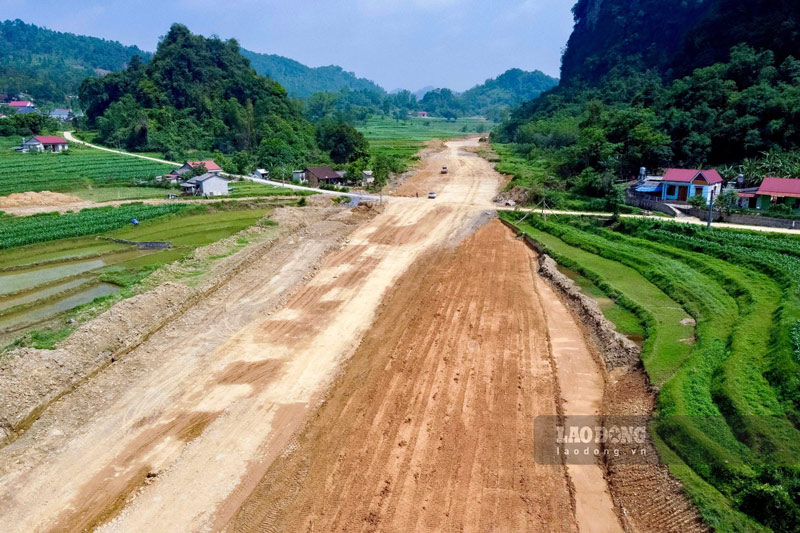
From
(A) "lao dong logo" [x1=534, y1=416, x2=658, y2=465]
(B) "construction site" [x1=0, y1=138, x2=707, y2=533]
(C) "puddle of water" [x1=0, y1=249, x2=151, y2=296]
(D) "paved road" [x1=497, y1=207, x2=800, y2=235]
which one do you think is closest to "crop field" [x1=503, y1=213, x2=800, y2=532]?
(A) "lao dong logo" [x1=534, y1=416, x2=658, y2=465]

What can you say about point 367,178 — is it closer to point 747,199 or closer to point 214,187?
point 214,187

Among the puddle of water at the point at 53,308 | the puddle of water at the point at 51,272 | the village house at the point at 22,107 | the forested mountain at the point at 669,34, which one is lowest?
the puddle of water at the point at 53,308

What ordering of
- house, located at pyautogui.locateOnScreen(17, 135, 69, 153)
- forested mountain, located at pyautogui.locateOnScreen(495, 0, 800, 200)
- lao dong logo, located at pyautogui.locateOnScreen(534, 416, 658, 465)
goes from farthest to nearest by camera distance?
house, located at pyautogui.locateOnScreen(17, 135, 69, 153), forested mountain, located at pyautogui.locateOnScreen(495, 0, 800, 200), lao dong logo, located at pyautogui.locateOnScreen(534, 416, 658, 465)

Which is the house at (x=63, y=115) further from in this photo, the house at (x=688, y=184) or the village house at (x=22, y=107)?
the house at (x=688, y=184)

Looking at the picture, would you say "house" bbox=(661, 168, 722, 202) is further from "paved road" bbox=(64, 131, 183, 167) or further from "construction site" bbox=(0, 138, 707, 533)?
"paved road" bbox=(64, 131, 183, 167)

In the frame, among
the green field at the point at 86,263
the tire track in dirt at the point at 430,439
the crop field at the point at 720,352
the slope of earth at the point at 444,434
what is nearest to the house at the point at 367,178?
the green field at the point at 86,263

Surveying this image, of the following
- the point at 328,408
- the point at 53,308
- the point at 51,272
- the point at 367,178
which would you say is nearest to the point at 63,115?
the point at 367,178
